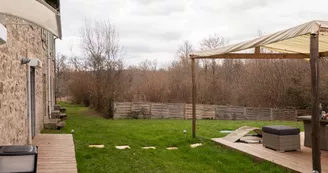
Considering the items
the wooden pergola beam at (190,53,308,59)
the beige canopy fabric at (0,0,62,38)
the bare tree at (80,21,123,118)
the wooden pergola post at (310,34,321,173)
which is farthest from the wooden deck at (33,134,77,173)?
the bare tree at (80,21,123,118)

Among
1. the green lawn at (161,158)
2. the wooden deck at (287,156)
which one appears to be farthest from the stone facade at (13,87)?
the wooden deck at (287,156)

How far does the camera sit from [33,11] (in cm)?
293

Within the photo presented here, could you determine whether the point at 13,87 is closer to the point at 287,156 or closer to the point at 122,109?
the point at 287,156

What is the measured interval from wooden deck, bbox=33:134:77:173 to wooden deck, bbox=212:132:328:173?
11.6 ft

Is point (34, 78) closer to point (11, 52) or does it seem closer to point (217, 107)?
point (11, 52)

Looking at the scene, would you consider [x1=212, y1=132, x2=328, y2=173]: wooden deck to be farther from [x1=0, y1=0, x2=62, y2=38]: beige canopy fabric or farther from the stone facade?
the stone facade

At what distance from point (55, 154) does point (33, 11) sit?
329cm

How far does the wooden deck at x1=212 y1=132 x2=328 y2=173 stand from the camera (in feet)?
17.3

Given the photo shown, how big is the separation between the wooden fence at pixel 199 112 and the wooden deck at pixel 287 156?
8.71 metres

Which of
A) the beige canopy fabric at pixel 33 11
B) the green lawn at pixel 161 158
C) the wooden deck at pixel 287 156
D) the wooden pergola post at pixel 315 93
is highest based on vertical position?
the beige canopy fabric at pixel 33 11

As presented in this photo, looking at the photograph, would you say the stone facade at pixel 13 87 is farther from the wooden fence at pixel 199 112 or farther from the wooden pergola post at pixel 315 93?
the wooden fence at pixel 199 112

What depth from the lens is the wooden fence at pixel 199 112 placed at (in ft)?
52.4

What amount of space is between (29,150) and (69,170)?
1.99m

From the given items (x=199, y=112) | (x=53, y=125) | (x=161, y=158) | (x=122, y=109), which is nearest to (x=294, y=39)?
(x=161, y=158)
